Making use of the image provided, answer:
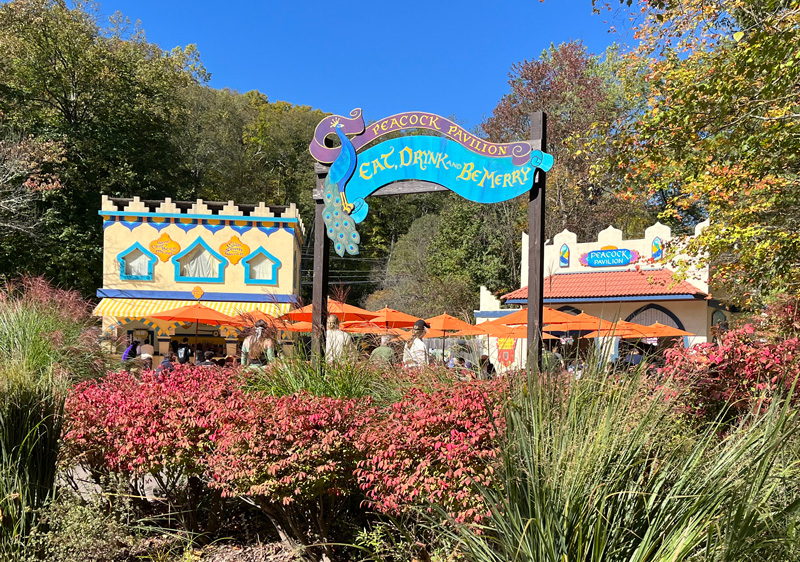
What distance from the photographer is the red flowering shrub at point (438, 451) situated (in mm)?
3559

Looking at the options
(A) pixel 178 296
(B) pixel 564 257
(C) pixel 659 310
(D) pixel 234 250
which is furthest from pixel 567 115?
(A) pixel 178 296

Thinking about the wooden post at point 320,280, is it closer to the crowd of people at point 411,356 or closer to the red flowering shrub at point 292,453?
the crowd of people at point 411,356

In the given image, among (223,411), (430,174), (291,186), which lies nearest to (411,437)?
(223,411)

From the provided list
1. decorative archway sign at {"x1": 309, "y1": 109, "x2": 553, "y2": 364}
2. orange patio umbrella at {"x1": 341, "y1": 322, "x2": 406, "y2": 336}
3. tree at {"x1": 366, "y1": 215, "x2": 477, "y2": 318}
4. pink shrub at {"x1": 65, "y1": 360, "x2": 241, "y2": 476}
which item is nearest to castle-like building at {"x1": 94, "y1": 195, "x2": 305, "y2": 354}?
tree at {"x1": 366, "y1": 215, "x2": 477, "y2": 318}

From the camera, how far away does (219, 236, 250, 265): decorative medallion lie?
23000 millimetres

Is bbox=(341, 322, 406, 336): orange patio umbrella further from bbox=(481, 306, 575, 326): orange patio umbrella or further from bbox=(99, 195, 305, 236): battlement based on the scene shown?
bbox=(99, 195, 305, 236): battlement

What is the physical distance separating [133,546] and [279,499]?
1108 millimetres

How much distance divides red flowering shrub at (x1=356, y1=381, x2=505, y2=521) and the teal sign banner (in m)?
3.19

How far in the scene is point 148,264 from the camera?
22734 mm

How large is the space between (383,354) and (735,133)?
13.4ft

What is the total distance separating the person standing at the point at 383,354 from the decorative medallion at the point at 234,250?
1698cm

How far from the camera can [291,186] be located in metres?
42.2

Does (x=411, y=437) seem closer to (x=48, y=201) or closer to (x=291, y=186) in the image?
(x=48, y=201)

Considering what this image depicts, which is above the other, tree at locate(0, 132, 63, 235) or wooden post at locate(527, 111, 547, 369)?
tree at locate(0, 132, 63, 235)
